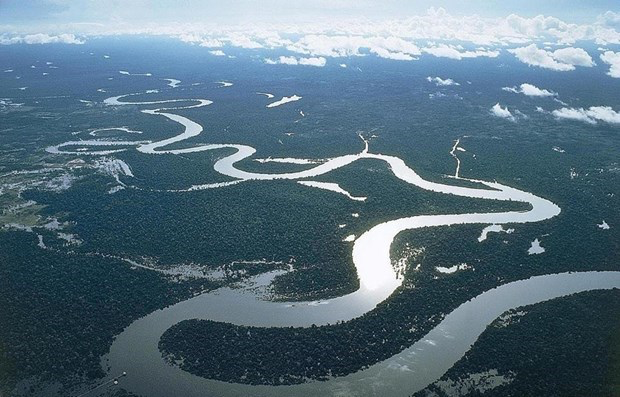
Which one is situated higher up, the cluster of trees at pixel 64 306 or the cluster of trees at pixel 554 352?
the cluster of trees at pixel 554 352

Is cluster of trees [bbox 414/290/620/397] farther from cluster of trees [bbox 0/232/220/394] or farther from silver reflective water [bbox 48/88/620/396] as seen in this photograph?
cluster of trees [bbox 0/232/220/394]

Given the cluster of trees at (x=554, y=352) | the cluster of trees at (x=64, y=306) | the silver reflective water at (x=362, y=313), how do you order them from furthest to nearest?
the cluster of trees at (x=64, y=306) → the silver reflective water at (x=362, y=313) → the cluster of trees at (x=554, y=352)

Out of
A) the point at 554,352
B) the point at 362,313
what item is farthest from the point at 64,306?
the point at 554,352

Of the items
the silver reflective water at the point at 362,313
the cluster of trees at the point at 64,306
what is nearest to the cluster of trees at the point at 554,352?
the silver reflective water at the point at 362,313

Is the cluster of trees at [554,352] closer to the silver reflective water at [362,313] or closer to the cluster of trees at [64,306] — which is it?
the silver reflective water at [362,313]

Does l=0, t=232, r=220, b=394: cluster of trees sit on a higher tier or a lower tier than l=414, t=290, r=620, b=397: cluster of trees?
lower

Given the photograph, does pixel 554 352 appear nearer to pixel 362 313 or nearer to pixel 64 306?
pixel 362 313

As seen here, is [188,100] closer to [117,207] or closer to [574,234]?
[117,207]

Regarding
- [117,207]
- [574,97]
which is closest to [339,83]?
[574,97]

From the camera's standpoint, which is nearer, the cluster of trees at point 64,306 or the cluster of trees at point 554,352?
the cluster of trees at point 554,352

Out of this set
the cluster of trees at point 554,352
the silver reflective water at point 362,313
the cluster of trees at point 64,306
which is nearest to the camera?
the cluster of trees at point 554,352

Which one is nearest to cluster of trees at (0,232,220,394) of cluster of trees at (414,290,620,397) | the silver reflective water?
the silver reflective water
